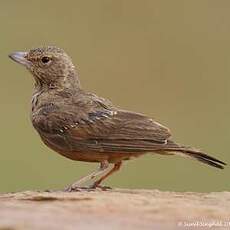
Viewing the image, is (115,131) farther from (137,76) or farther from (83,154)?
(137,76)

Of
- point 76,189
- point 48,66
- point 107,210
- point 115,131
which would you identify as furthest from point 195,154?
point 48,66

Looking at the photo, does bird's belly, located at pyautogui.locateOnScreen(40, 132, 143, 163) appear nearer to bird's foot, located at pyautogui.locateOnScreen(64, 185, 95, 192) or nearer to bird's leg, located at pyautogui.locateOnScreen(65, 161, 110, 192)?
bird's leg, located at pyautogui.locateOnScreen(65, 161, 110, 192)

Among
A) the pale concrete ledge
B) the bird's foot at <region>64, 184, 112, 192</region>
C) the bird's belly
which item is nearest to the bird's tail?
the bird's belly

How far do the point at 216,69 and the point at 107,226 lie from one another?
1931 cm

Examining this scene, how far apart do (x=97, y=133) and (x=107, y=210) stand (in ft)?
6.65

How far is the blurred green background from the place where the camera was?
1789cm

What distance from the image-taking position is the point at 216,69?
85.0 feet

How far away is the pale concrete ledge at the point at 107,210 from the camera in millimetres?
Answer: 6902

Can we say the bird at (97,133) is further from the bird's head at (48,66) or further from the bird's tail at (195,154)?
the bird's head at (48,66)

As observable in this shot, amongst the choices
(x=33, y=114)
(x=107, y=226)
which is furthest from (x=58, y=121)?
(x=107, y=226)

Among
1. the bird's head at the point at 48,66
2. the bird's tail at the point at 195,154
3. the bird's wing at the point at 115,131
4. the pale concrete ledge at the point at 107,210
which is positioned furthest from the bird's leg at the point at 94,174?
the bird's head at the point at 48,66

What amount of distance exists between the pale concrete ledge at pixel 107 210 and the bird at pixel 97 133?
613mm

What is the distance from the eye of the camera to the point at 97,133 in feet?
31.0

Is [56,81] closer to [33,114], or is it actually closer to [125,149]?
[33,114]
